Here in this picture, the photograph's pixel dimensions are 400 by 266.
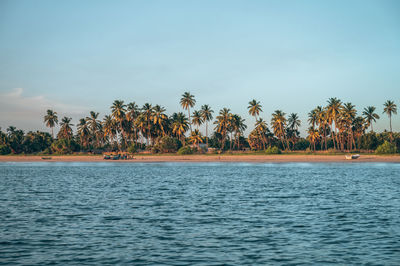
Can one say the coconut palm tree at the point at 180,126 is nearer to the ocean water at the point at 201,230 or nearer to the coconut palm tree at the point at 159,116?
the coconut palm tree at the point at 159,116

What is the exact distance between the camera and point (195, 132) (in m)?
134

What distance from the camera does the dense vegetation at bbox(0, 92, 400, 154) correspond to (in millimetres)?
127375

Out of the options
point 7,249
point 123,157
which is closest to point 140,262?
point 7,249

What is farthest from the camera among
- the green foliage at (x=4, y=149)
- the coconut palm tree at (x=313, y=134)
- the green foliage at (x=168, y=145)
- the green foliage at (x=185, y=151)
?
the coconut palm tree at (x=313, y=134)

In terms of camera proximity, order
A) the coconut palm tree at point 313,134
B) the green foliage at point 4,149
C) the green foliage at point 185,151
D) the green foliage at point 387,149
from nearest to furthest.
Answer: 1. the green foliage at point 387,149
2. the green foliage at point 185,151
3. the green foliage at point 4,149
4. the coconut palm tree at point 313,134

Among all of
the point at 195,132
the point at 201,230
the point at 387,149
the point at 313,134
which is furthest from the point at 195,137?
the point at 201,230

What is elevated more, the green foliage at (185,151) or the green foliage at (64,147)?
the green foliage at (64,147)

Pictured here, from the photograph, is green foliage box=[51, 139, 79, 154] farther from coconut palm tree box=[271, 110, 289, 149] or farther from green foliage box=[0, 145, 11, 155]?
coconut palm tree box=[271, 110, 289, 149]

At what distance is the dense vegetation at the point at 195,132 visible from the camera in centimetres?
12738

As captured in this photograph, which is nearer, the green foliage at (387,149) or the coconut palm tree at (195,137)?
the green foliage at (387,149)

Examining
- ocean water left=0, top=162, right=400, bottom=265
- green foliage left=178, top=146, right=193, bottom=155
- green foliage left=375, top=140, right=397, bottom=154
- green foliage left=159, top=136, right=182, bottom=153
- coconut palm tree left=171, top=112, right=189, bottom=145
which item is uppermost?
coconut palm tree left=171, top=112, right=189, bottom=145

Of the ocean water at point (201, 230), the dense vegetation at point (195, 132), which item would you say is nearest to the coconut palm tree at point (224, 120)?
the dense vegetation at point (195, 132)

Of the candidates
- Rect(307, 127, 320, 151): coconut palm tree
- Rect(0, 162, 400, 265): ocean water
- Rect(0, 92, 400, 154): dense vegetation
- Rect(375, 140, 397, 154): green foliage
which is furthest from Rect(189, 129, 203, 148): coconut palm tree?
Rect(0, 162, 400, 265): ocean water

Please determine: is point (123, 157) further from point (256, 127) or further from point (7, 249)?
point (7, 249)
